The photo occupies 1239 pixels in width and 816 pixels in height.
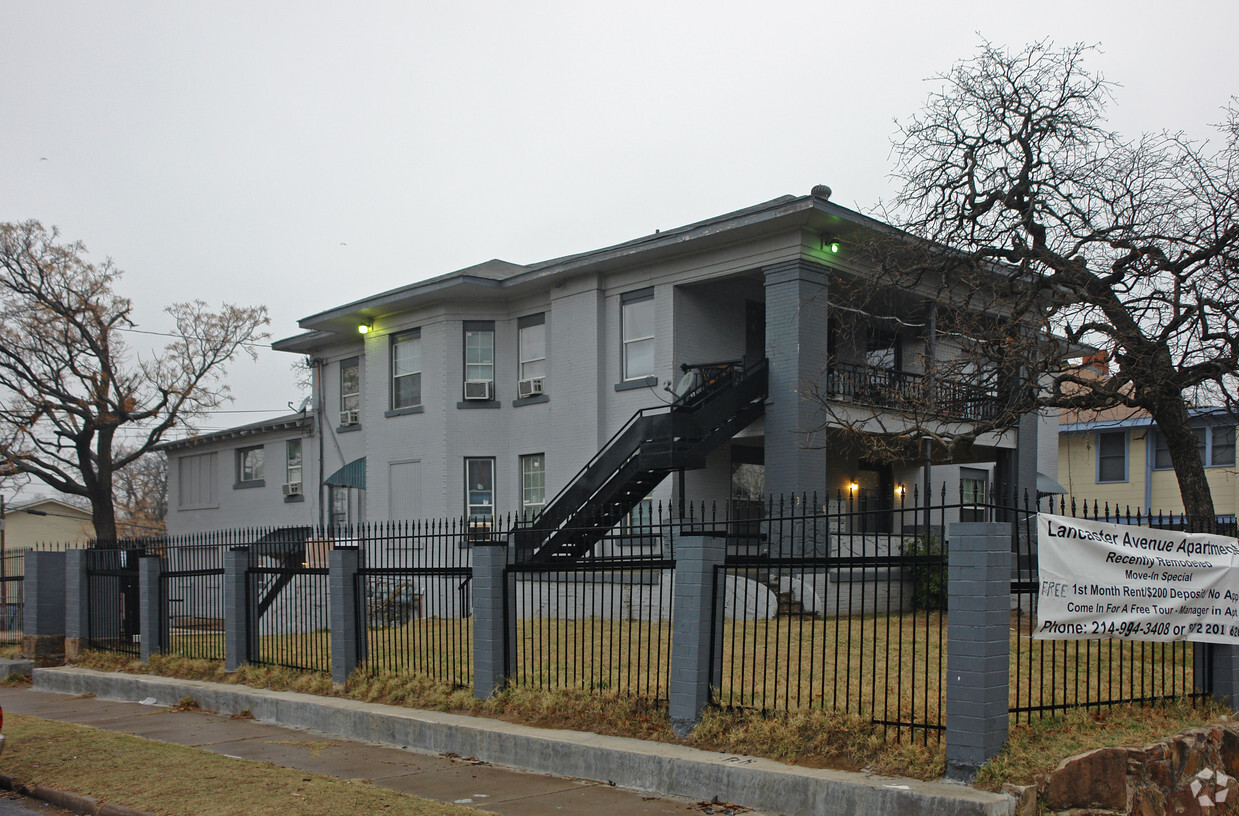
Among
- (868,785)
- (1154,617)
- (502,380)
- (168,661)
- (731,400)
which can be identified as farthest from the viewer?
(502,380)

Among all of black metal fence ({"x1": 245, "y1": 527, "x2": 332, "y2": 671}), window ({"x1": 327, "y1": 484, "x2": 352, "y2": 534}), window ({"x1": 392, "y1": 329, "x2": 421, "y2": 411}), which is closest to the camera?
black metal fence ({"x1": 245, "y1": 527, "x2": 332, "y2": 671})

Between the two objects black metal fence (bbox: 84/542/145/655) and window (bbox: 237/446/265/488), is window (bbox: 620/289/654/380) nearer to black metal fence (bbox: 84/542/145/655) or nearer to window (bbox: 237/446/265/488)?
black metal fence (bbox: 84/542/145/655)

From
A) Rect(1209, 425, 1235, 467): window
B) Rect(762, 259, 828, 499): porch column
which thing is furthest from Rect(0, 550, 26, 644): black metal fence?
Rect(1209, 425, 1235, 467): window

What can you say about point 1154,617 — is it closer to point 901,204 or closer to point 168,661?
point 901,204

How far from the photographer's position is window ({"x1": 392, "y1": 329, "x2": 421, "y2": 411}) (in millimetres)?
25484

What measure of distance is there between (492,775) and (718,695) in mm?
2079

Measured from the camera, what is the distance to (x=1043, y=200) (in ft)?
49.3

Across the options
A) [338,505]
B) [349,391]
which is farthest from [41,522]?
[349,391]

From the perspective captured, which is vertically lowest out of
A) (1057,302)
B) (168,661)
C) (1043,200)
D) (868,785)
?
(168,661)

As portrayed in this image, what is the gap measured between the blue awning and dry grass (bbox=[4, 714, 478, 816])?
15848 mm

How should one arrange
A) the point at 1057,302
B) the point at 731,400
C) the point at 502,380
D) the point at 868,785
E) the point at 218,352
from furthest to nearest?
the point at 218,352, the point at 502,380, the point at 731,400, the point at 1057,302, the point at 868,785

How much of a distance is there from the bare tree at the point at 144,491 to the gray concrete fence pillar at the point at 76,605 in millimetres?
57081

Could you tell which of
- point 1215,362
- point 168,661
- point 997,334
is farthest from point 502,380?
point 1215,362

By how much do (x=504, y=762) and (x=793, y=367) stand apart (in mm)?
11199
